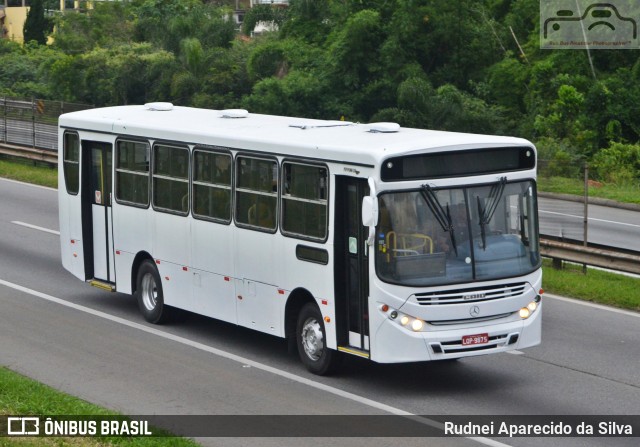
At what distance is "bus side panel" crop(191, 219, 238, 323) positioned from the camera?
50.2ft

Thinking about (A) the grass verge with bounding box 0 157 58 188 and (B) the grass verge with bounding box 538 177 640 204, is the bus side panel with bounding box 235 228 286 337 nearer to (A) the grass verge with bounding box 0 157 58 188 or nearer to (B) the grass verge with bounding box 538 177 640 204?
(B) the grass verge with bounding box 538 177 640 204

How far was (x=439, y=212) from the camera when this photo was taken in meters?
12.8

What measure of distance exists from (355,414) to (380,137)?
331cm

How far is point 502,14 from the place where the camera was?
52188 mm

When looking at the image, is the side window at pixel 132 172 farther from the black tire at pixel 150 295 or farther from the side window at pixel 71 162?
the side window at pixel 71 162

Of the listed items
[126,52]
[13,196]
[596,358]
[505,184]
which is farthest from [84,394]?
[126,52]

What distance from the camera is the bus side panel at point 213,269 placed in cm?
1529

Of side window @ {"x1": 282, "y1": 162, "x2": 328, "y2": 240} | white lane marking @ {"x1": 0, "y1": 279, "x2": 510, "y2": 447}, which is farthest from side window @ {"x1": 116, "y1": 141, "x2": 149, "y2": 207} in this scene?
side window @ {"x1": 282, "y1": 162, "x2": 328, "y2": 240}

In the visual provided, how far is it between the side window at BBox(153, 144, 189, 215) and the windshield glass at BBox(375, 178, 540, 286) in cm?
417

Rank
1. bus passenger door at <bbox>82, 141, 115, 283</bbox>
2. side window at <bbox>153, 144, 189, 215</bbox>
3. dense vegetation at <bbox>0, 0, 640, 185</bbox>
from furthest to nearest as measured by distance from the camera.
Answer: dense vegetation at <bbox>0, 0, 640, 185</bbox>, bus passenger door at <bbox>82, 141, 115, 283</bbox>, side window at <bbox>153, 144, 189, 215</bbox>

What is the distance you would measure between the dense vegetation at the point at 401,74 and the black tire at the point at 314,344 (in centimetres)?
1831

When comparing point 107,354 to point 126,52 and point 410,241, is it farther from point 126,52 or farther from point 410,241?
point 126,52

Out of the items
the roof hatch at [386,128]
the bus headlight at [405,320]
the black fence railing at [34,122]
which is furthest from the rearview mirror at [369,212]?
the black fence railing at [34,122]

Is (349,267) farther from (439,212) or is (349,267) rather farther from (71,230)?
(71,230)
